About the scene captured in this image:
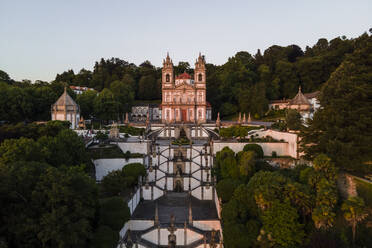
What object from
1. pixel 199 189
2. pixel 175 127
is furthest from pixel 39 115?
pixel 199 189

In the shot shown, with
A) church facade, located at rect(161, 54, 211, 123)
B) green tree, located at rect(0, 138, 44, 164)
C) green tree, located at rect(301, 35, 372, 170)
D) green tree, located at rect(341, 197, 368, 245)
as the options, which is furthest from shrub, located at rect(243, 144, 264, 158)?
church facade, located at rect(161, 54, 211, 123)

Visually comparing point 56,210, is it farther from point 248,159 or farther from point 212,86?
point 212,86

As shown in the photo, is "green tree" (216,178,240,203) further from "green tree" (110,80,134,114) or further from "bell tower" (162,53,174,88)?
"green tree" (110,80,134,114)

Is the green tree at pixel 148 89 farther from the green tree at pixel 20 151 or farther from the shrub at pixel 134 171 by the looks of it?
the green tree at pixel 20 151

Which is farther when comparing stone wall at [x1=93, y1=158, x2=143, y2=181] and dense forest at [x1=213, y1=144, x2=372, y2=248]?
stone wall at [x1=93, y1=158, x2=143, y2=181]

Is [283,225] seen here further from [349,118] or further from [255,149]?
[255,149]
